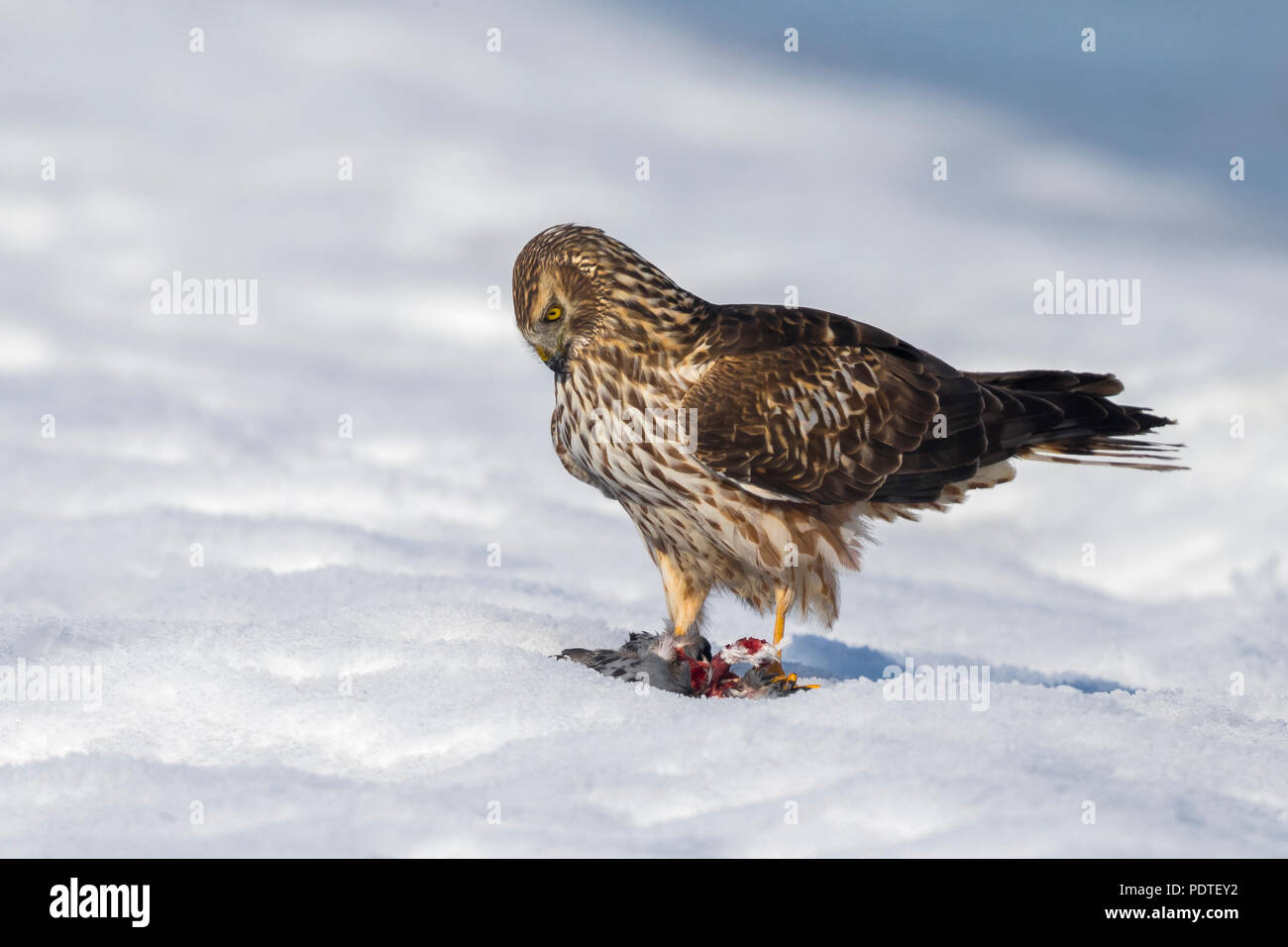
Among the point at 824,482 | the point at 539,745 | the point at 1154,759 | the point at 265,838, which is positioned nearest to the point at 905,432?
the point at 824,482

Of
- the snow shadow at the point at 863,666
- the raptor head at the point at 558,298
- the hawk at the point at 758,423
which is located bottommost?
the snow shadow at the point at 863,666

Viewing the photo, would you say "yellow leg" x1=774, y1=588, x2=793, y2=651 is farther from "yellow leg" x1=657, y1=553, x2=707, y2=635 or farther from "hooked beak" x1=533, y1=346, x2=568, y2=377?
"hooked beak" x1=533, y1=346, x2=568, y2=377

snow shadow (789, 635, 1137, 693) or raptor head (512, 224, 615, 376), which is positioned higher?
raptor head (512, 224, 615, 376)

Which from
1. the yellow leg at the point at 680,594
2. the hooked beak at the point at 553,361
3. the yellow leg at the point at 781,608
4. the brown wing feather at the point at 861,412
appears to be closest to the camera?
the brown wing feather at the point at 861,412

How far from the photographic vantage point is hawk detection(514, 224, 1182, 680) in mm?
6664

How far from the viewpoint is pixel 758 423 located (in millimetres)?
6676

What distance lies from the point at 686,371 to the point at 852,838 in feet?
10.3

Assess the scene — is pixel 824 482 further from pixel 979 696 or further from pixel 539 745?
pixel 539 745

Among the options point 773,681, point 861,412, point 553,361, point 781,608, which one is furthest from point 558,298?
point 773,681

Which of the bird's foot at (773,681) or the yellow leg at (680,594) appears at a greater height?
the yellow leg at (680,594)

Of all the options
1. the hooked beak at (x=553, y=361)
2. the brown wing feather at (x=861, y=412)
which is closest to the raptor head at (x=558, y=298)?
the hooked beak at (x=553, y=361)

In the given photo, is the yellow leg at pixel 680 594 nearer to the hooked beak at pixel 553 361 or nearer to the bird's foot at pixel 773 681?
the bird's foot at pixel 773 681

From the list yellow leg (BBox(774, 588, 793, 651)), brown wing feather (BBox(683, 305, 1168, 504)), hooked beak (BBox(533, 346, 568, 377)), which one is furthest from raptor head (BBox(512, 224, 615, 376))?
yellow leg (BBox(774, 588, 793, 651))

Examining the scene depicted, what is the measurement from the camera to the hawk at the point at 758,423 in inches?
262
